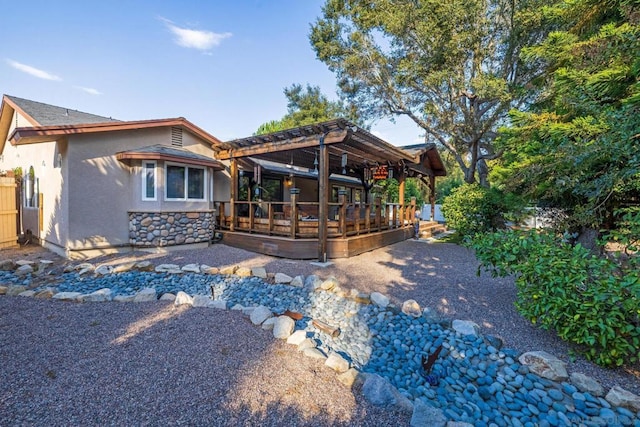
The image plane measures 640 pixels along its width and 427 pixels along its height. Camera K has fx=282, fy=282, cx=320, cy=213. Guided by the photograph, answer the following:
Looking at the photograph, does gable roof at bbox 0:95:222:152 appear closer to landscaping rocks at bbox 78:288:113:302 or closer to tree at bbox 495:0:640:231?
landscaping rocks at bbox 78:288:113:302

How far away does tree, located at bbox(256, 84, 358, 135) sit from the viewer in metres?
26.9

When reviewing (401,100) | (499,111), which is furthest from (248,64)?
(499,111)

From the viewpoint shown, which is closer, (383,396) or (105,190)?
(383,396)

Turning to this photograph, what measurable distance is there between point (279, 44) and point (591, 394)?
15099mm

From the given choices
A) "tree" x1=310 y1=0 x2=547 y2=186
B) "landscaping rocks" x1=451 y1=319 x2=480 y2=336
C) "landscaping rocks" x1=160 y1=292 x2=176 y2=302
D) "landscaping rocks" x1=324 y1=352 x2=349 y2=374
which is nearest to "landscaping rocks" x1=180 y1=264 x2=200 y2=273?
"landscaping rocks" x1=160 y1=292 x2=176 y2=302

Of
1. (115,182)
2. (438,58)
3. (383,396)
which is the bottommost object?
(383,396)

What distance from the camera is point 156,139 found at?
9.17 metres

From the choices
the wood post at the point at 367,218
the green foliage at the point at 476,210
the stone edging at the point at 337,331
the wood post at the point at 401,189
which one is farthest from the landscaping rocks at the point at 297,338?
the wood post at the point at 401,189

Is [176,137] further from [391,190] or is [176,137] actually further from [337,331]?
[391,190]

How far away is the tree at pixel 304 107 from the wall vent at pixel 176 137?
55.2ft

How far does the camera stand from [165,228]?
869 centimetres

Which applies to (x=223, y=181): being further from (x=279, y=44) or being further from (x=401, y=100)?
(x=401, y=100)

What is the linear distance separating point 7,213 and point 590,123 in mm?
15840

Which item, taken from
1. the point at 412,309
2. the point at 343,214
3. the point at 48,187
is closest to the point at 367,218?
the point at 343,214
